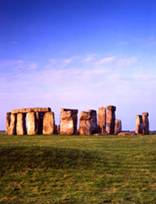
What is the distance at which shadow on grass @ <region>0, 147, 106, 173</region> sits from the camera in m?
17.5

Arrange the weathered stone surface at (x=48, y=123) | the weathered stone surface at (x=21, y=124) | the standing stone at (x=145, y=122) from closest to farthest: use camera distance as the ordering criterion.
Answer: the standing stone at (x=145, y=122), the weathered stone surface at (x=48, y=123), the weathered stone surface at (x=21, y=124)

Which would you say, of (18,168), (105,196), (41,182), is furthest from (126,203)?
(18,168)

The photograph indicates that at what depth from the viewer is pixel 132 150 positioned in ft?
67.9

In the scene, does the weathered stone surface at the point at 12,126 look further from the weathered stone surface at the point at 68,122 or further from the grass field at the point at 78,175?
the grass field at the point at 78,175

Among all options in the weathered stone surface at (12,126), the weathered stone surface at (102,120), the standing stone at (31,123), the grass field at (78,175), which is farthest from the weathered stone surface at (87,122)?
the grass field at (78,175)

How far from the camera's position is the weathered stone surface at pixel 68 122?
33.1 metres

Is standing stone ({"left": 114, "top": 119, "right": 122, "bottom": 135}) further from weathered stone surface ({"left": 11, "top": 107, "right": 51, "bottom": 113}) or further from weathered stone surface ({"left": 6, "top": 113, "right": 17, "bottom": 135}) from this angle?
weathered stone surface ({"left": 6, "top": 113, "right": 17, "bottom": 135})

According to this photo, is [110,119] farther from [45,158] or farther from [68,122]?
[45,158]

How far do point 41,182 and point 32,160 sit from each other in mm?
2723

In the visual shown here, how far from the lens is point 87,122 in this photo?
3288cm

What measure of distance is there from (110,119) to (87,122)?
6.17 feet

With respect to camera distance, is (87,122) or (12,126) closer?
(87,122)

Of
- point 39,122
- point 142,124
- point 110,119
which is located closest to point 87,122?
point 110,119

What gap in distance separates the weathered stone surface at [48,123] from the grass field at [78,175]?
43.1ft
